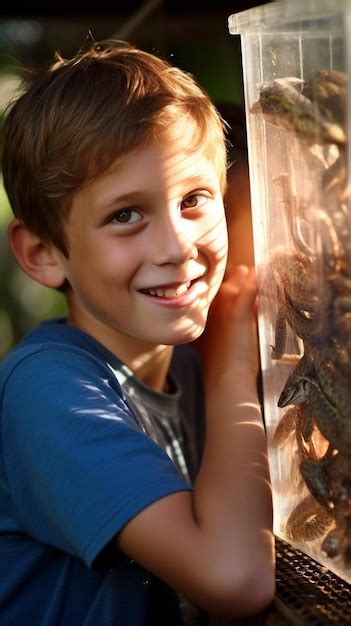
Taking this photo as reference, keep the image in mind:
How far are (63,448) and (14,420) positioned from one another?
0.46 ft

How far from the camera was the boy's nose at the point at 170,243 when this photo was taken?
122cm

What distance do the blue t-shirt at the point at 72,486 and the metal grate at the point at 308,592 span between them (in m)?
0.18

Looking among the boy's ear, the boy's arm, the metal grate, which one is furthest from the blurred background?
the metal grate

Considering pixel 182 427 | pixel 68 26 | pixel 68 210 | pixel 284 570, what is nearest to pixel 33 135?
pixel 68 210

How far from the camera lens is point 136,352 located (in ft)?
4.85

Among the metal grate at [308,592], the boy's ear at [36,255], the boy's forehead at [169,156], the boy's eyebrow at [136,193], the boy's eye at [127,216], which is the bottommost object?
the metal grate at [308,592]

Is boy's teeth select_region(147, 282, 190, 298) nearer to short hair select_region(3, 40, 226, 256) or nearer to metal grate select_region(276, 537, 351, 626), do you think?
short hair select_region(3, 40, 226, 256)

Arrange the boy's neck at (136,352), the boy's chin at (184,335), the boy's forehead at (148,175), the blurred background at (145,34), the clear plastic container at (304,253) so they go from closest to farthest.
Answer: the clear plastic container at (304,253), the boy's forehead at (148,175), the boy's chin at (184,335), the boy's neck at (136,352), the blurred background at (145,34)

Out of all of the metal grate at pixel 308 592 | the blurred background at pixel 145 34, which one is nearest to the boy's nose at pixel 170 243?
the metal grate at pixel 308 592

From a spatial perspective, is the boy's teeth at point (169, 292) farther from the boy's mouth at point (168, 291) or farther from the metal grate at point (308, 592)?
the metal grate at point (308, 592)

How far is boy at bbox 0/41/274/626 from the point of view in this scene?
1.03m

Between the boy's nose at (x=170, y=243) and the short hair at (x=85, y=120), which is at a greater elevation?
the short hair at (x=85, y=120)

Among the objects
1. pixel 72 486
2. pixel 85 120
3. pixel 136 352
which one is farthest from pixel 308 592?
pixel 85 120

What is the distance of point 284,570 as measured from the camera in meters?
1.15
